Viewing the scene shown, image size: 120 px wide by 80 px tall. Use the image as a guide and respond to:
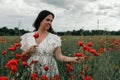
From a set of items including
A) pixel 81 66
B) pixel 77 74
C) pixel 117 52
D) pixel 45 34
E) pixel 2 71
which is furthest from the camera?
pixel 117 52

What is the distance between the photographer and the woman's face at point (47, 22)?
431 centimetres

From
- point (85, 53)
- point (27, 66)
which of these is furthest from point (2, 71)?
point (85, 53)

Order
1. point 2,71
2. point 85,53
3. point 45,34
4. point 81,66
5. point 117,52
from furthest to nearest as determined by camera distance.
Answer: point 117,52, point 45,34, point 2,71, point 85,53, point 81,66

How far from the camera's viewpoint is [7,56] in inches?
187

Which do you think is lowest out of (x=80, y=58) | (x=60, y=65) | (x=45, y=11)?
(x=60, y=65)

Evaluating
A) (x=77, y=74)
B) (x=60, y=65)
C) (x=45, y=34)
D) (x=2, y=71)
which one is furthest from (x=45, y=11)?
(x=77, y=74)

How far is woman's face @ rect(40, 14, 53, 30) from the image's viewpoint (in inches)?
170

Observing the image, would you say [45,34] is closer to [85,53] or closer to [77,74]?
[85,53]

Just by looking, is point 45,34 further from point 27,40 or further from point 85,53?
point 85,53

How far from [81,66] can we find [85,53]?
336 millimetres

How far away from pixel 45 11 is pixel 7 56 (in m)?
0.91

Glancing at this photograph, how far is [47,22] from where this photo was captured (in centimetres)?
431

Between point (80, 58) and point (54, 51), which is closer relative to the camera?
point (80, 58)

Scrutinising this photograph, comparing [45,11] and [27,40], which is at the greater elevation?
[45,11]
